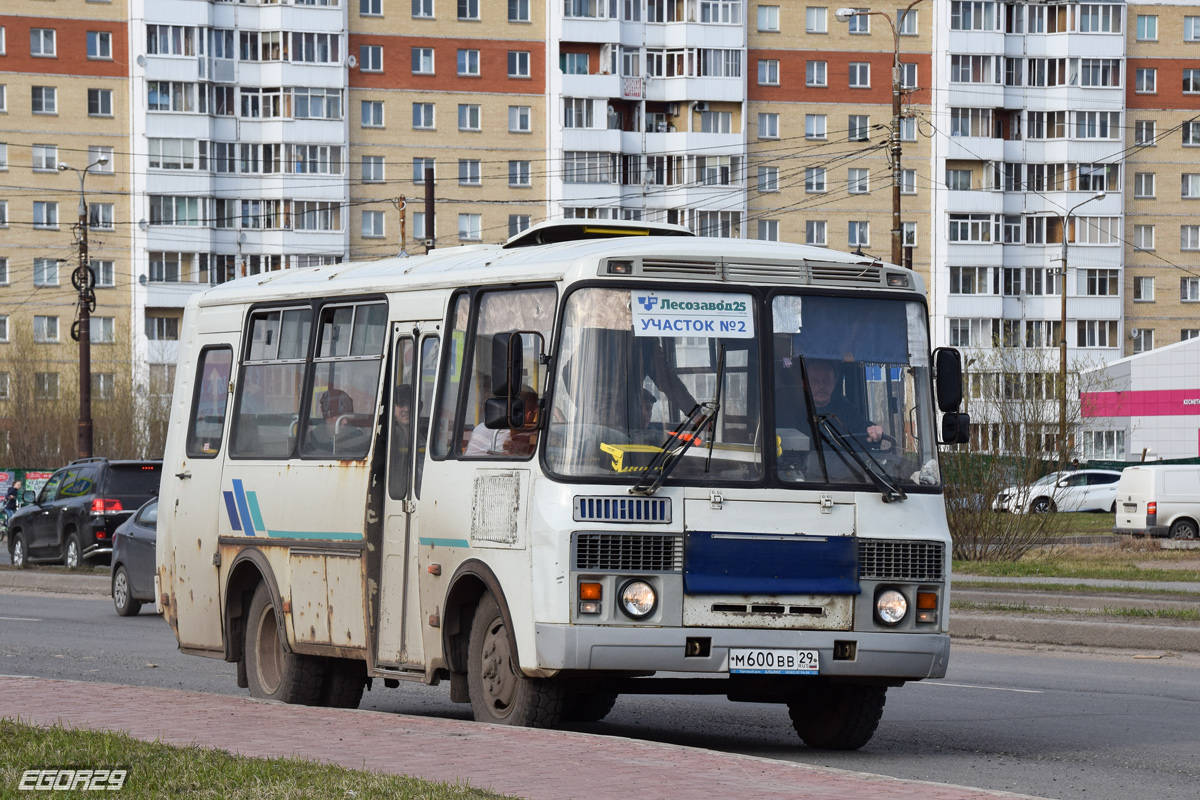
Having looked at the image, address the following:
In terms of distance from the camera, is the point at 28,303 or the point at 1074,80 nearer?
the point at 28,303

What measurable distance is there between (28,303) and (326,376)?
82213 millimetres

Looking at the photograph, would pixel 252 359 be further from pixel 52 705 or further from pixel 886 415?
pixel 886 415

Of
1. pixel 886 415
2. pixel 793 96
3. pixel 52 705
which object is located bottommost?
pixel 52 705

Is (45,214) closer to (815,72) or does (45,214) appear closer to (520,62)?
(520,62)

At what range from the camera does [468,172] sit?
9406 cm

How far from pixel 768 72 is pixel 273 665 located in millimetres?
85971

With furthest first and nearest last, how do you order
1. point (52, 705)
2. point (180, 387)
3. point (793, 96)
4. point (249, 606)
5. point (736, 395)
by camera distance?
1. point (793, 96)
2. point (180, 387)
3. point (249, 606)
4. point (52, 705)
5. point (736, 395)

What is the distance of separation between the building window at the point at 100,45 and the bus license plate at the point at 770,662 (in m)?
84.4

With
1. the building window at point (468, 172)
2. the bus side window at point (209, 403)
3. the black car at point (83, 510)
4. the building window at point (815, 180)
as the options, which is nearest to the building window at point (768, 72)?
the building window at point (815, 180)

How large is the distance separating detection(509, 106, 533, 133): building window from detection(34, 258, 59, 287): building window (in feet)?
75.1

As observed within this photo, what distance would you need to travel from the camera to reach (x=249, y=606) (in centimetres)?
1316

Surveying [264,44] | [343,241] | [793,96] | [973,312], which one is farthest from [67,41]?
[973,312]

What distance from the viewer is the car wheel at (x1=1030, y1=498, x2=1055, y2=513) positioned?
31.1m

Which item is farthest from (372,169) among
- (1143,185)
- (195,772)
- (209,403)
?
(195,772)
